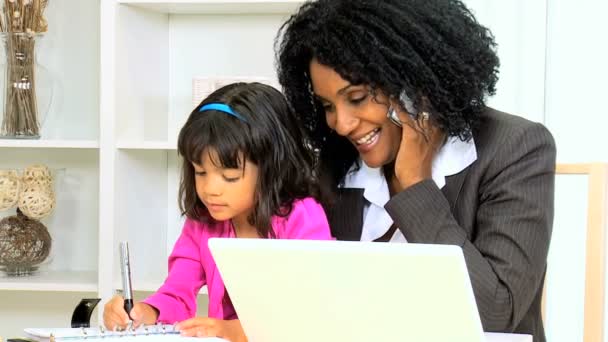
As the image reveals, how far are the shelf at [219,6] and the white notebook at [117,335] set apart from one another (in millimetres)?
1270

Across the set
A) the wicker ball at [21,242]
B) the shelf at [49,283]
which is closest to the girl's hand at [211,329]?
the shelf at [49,283]

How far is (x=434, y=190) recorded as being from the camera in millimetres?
1316

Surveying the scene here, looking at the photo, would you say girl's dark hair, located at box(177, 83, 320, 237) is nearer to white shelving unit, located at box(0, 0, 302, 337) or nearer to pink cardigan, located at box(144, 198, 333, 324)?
pink cardigan, located at box(144, 198, 333, 324)

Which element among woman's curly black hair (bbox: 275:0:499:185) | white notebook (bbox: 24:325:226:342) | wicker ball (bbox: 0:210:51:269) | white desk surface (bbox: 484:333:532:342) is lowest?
wicker ball (bbox: 0:210:51:269)

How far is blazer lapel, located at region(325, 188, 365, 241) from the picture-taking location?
1526 millimetres

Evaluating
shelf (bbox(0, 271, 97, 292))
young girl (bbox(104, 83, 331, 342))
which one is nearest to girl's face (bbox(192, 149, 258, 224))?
young girl (bbox(104, 83, 331, 342))

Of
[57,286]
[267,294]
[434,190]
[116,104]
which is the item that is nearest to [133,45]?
[116,104]

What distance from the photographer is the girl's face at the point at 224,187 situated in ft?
4.68

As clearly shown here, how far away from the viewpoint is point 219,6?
93.1 inches

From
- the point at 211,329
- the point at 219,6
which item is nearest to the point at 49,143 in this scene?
the point at 219,6

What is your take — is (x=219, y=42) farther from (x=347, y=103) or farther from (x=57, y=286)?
(x=347, y=103)

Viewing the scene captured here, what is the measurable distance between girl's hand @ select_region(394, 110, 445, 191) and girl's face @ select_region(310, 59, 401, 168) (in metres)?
0.03

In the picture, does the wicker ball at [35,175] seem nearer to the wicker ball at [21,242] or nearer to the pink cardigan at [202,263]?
the wicker ball at [21,242]

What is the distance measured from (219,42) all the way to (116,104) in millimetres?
395
